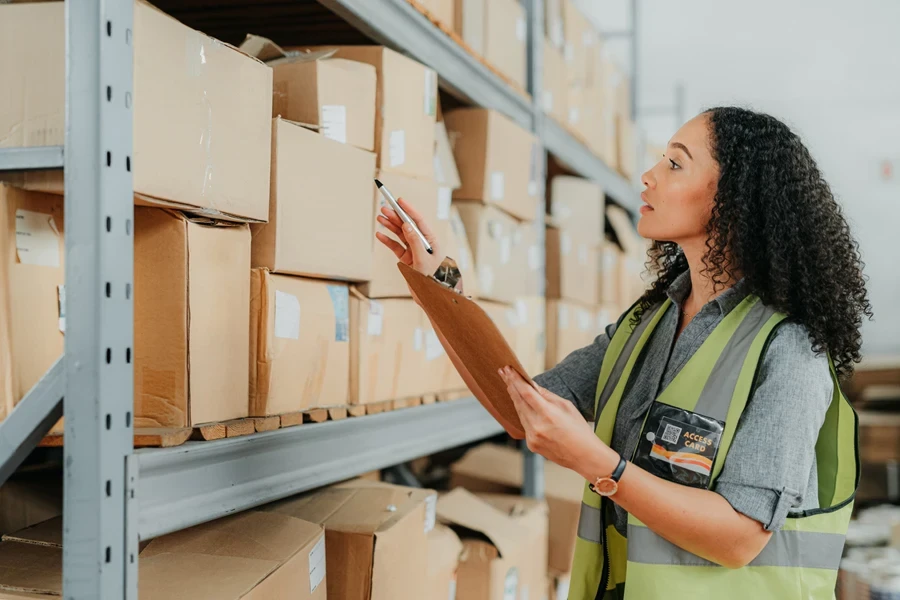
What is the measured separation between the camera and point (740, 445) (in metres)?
1.40

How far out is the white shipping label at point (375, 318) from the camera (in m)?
1.92

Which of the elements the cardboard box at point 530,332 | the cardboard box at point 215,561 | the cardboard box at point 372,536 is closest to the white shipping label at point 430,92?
the cardboard box at point 530,332

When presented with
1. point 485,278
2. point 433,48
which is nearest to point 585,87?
point 485,278

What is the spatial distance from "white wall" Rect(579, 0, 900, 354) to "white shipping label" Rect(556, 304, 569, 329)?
3509mm

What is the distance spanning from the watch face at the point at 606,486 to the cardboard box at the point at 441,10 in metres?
1.38

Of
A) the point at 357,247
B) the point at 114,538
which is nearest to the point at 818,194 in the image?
the point at 357,247

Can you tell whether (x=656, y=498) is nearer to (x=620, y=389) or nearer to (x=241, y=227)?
(x=620, y=389)

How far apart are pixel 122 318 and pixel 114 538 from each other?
300 millimetres

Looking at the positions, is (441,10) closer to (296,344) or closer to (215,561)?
(296,344)

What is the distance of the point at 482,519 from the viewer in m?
2.51

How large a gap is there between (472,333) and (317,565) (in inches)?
24.4

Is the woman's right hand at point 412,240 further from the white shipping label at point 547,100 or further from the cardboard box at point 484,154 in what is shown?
the white shipping label at point 547,100

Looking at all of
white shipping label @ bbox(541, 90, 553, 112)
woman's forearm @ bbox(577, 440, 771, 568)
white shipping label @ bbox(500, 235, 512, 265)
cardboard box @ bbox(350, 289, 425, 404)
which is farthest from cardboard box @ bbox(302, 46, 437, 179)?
white shipping label @ bbox(541, 90, 553, 112)

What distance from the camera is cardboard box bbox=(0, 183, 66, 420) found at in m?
1.26
